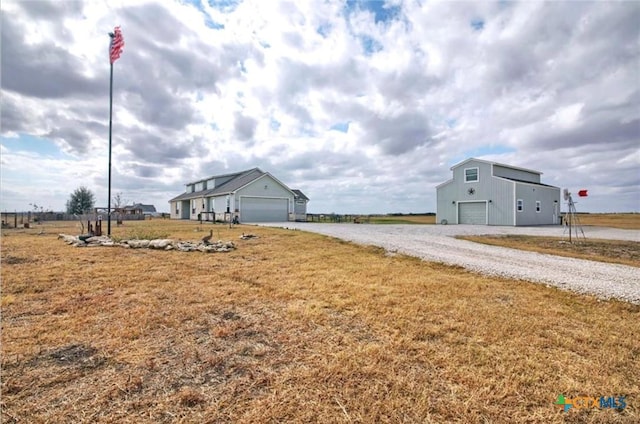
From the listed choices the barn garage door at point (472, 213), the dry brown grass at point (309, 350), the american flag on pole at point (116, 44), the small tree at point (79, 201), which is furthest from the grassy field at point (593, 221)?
the small tree at point (79, 201)

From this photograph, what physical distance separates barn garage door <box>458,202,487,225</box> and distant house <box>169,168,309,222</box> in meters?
15.3

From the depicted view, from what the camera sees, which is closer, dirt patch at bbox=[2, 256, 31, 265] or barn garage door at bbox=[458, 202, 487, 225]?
dirt patch at bbox=[2, 256, 31, 265]

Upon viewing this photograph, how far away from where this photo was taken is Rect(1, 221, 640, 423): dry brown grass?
215cm

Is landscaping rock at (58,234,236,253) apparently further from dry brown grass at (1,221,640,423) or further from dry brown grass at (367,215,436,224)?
dry brown grass at (367,215,436,224)

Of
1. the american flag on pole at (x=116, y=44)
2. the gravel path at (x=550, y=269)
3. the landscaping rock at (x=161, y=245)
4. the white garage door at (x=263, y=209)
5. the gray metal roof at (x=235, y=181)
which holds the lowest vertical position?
the gravel path at (x=550, y=269)

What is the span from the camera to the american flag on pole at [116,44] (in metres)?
12.6

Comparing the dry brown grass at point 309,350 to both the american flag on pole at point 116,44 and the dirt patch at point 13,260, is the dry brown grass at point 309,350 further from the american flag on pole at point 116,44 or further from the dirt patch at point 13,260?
the american flag on pole at point 116,44

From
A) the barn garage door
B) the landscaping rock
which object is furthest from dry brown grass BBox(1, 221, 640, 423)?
the barn garage door

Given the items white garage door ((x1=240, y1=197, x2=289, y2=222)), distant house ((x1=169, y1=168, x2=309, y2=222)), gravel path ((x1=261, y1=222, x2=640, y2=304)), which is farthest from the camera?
white garage door ((x1=240, y1=197, x2=289, y2=222))

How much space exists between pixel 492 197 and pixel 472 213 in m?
2.04

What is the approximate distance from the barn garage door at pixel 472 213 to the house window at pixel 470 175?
1898 millimetres

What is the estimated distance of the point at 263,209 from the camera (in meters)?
29.1

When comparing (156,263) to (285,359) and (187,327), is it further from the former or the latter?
(285,359)

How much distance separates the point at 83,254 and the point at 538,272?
446 inches
